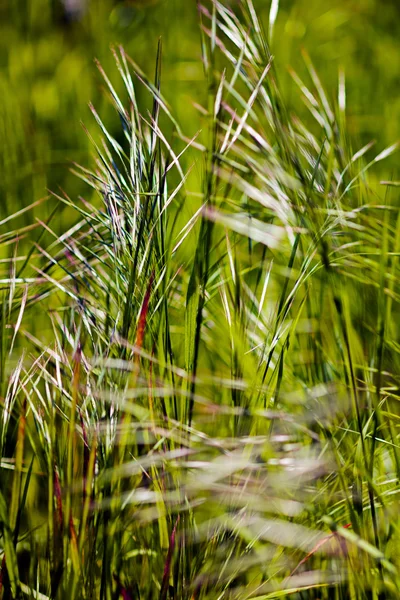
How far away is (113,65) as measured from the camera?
1360 millimetres

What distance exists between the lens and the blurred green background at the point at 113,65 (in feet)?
3.80

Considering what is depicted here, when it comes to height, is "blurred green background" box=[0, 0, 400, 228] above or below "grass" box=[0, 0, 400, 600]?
above

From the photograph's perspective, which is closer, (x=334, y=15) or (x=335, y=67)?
(x=335, y=67)

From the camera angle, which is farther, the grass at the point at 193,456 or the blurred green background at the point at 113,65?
the blurred green background at the point at 113,65

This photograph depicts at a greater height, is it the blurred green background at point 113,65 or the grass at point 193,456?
the blurred green background at point 113,65

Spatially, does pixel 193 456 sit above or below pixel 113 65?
below

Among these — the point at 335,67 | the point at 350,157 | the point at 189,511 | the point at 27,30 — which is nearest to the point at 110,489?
the point at 189,511

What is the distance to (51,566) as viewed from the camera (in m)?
0.49

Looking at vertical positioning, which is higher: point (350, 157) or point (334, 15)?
point (334, 15)

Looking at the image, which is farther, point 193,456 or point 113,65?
point 113,65

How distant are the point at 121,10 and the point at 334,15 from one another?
50cm

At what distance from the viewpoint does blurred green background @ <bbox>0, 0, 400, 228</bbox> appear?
116 cm

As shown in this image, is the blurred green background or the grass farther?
the blurred green background

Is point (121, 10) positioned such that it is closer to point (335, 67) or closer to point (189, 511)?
point (335, 67)
